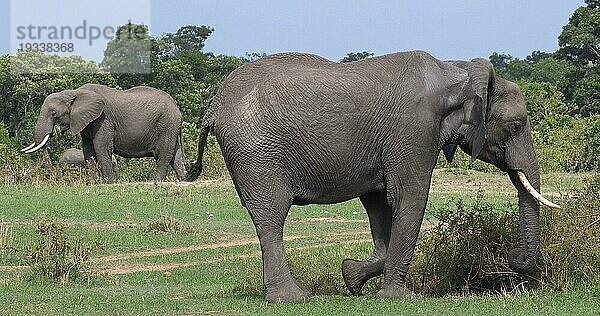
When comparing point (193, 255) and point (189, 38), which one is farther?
point (189, 38)

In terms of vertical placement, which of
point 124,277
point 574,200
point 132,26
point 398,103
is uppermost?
point 132,26

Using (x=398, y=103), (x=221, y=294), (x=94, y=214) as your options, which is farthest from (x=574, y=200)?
(x=94, y=214)

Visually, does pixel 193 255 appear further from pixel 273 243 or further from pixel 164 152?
pixel 164 152

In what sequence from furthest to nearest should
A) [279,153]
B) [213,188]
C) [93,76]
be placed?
[93,76]
[213,188]
[279,153]

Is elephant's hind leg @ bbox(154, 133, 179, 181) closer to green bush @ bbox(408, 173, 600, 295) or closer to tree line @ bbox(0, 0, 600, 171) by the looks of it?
tree line @ bbox(0, 0, 600, 171)

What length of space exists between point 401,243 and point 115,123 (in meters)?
20.9

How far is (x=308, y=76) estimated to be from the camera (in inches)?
451

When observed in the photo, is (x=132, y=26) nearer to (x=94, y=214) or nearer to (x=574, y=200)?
(x=94, y=214)

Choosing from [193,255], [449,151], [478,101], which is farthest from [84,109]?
[478,101]

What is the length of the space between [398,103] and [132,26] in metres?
54.8

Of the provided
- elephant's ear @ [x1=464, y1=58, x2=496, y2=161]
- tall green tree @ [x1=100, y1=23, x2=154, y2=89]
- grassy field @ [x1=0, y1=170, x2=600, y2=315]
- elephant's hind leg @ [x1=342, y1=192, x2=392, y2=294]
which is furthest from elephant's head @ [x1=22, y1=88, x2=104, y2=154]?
tall green tree @ [x1=100, y1=23, x2=154, y2=89]

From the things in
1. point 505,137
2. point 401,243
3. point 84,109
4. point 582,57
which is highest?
point 582,57

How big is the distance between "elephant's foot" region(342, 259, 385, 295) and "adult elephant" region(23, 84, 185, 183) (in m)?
18.2

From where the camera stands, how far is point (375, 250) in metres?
12.3
